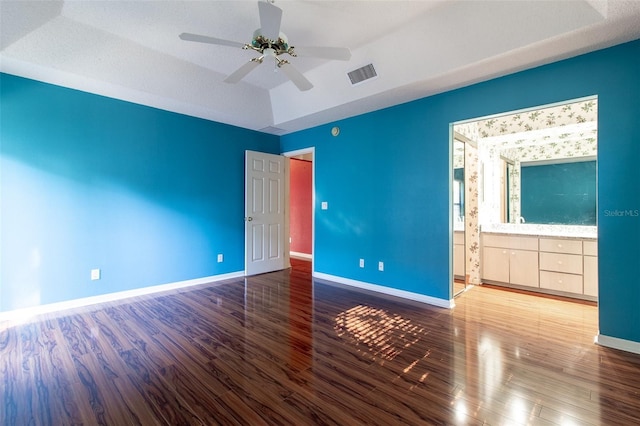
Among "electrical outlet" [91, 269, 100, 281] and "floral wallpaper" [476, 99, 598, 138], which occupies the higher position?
"floral wallpaper" [476, 99, 598, 138]

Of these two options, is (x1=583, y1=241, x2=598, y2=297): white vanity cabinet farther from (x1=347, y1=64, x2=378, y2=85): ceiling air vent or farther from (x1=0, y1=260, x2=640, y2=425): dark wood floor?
(x1=347, y1=64, x2=378, y2=85): ceiling air vent

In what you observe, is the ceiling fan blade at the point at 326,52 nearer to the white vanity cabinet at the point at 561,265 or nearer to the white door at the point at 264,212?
the white door at the point at 264,212

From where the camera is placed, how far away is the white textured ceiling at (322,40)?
2.34 metres

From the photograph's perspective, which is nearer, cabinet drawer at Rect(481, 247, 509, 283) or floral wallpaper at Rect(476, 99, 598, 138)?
floral wallpaper at Rect(476, 99, 598, 138)

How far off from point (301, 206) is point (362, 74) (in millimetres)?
3869

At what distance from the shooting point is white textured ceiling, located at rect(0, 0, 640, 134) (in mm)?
2340

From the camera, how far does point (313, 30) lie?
2.95 meters

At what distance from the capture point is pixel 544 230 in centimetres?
416

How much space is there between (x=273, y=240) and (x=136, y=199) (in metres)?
2.32

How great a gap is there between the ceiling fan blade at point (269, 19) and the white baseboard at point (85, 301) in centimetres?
355

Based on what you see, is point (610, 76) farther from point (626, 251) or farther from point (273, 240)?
point (273, 240)

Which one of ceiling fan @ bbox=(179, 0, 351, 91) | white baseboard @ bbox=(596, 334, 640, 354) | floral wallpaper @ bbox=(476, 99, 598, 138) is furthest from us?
floral wallpaper @ bbox=(476, 99, 598, 138)

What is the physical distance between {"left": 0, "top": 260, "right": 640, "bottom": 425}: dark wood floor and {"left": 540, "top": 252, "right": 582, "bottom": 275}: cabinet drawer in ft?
1.76

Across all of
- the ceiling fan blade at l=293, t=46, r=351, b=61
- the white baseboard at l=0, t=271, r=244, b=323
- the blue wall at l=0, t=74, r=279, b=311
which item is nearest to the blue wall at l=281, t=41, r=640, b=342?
the ceiling fan blade at l=293, t=46, r=351, b=61
